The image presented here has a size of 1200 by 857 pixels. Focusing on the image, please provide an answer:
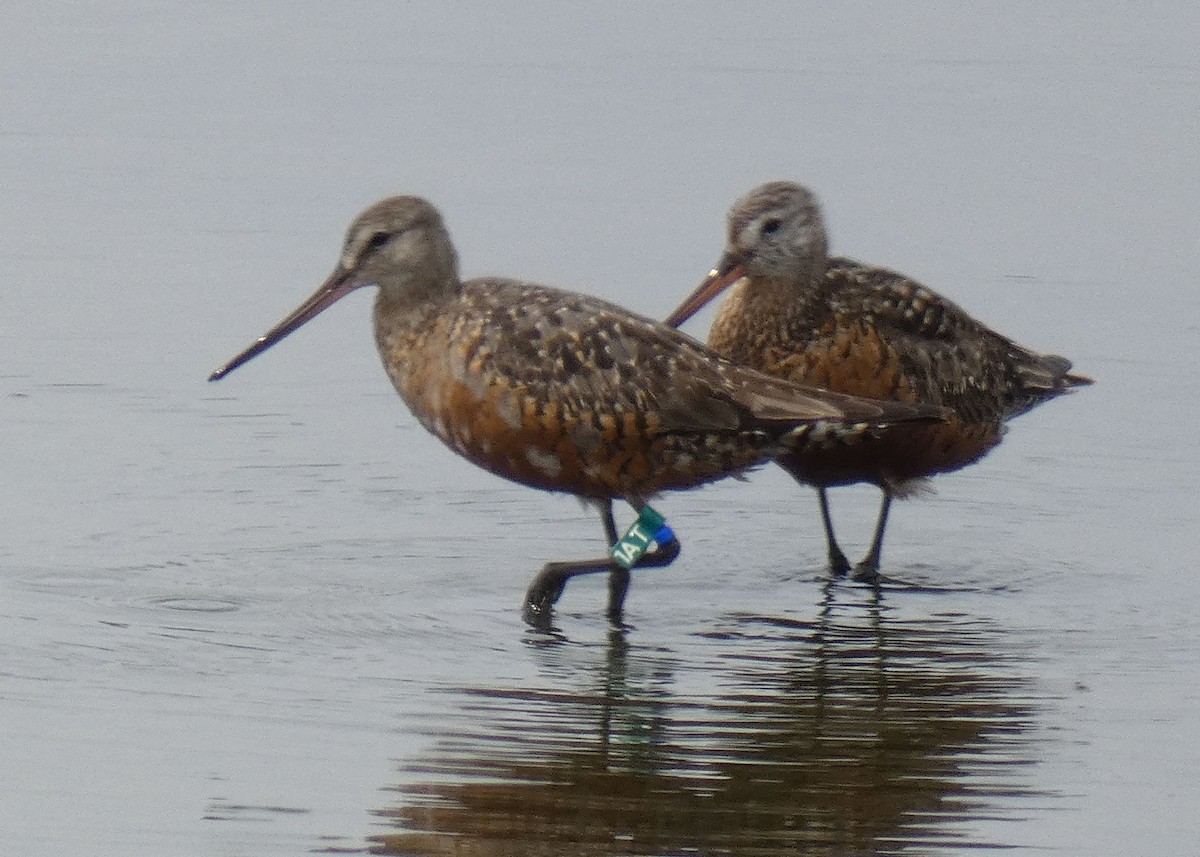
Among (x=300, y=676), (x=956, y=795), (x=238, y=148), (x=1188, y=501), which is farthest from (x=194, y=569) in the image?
(x=238, y=148)

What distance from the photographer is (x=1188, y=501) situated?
30.8 feet

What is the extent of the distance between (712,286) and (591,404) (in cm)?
110

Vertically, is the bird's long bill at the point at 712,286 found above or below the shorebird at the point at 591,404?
above

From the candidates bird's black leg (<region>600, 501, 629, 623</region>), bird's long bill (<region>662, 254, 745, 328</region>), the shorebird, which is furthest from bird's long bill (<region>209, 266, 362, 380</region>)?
bird's black leg (<region>600, 501, 629, 623</region>)

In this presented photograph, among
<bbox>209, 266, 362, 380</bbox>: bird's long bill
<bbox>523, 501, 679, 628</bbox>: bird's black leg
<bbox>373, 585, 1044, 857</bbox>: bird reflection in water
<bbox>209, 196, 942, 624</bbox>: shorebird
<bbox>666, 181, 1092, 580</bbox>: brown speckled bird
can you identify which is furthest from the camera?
<bbox>666, 181, 1092, 580</bbox>: brown speckled bird

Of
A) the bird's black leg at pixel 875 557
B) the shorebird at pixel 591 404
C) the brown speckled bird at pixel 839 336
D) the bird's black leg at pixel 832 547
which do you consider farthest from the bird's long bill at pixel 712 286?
the bird's black leg at pixel 875 557

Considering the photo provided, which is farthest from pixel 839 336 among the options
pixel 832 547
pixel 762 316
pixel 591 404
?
pixel 591 404

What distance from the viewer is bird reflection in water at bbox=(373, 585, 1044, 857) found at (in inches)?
240

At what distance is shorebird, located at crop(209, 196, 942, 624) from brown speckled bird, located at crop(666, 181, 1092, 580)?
46 centimetres

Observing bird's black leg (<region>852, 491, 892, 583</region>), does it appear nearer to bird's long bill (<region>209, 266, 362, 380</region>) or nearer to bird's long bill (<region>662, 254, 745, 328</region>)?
bird's long bill (<region>662, 254, 745, 328</region>)

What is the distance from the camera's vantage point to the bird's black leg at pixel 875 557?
867 cm

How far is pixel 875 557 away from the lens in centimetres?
879

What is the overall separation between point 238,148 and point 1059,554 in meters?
5.95

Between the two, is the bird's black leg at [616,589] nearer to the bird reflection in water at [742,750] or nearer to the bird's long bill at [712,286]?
the bird reflection in water at [742,750]
